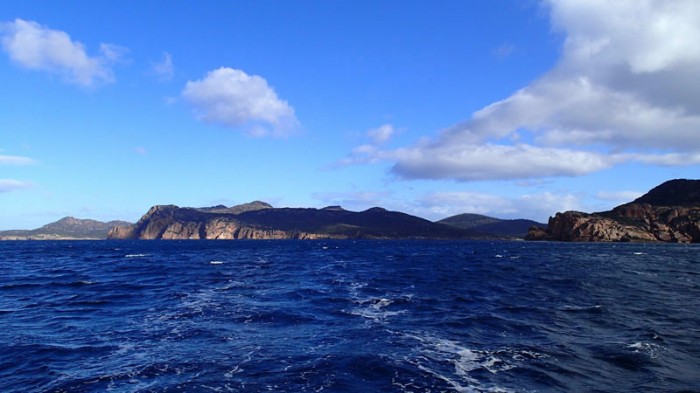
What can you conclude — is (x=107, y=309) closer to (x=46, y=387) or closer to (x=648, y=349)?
(x=46, y=387)

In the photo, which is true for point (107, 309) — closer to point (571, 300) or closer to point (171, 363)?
point (171, 363)

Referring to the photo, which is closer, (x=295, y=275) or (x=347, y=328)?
(x=347, y=328)

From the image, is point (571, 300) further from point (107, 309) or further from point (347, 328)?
point (107, 309)

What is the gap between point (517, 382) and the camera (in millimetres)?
20516

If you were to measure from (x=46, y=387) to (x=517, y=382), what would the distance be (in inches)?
809

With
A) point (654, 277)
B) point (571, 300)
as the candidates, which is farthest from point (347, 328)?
point (654, 277)

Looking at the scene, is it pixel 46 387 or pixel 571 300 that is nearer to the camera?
pixel 46 387

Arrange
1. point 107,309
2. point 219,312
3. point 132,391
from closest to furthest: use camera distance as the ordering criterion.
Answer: point 132,391
point 219,312
point 107,309

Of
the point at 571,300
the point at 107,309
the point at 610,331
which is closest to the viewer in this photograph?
the point at 610,331

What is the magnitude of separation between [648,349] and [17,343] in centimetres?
3691

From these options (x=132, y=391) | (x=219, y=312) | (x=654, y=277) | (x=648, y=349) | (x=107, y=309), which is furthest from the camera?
(x=654, y=277)

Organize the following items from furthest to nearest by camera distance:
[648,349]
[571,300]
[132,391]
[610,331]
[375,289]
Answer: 1. [375,289]
2. [571,300]
3. [610,331]
4. [648,349]
5. [132,391]

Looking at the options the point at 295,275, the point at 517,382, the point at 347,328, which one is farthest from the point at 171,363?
the point at 295,275

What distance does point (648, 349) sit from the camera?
26.3 meters
